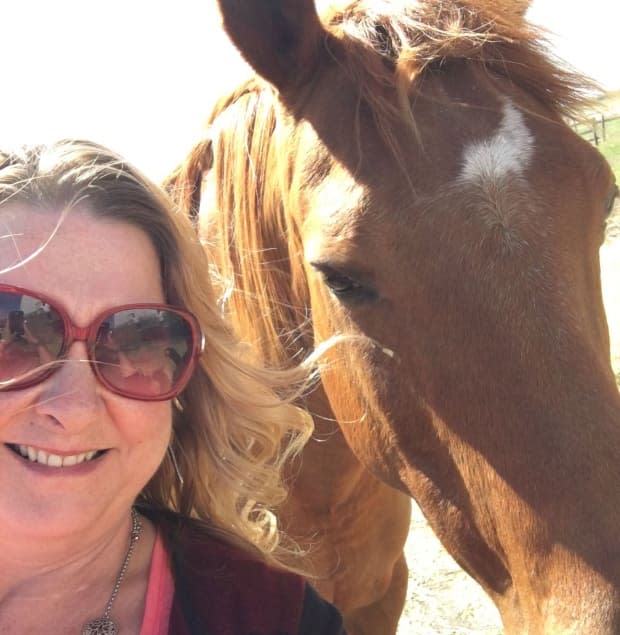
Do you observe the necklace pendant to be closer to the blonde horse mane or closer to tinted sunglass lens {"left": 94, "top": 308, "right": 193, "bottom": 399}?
tinted sunglass lens {"left": 94, "top": 308, "right": 193, "bottom": 399}

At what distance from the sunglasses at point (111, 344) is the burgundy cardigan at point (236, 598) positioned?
378 mm

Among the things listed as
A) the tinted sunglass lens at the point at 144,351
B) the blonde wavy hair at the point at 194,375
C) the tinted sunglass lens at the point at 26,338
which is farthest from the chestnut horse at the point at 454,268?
the tinted sunglass lens at the point at 26,338

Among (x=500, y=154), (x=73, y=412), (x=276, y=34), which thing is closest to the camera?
(x=73, y=412)

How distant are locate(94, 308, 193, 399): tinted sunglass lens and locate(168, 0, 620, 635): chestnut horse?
41cm

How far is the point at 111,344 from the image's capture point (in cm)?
127

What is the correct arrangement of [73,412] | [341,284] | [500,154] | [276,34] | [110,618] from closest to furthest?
[73,412]
[110,618]
[500,154]
[341,284]
[276,34]

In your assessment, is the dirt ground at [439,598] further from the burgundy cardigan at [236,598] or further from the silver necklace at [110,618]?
the silver necklace at [110,618]

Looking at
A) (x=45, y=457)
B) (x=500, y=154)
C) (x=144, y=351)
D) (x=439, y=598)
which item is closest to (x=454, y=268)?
Result: (x=500, y=154)

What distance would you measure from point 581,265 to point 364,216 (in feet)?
1.64

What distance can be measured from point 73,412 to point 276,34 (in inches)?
48.4

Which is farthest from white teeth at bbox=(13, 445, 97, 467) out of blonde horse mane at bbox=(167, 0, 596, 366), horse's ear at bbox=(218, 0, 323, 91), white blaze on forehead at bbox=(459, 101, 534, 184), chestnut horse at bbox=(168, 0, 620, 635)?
horse's ear at bbox=(218, 0, 323, 91)

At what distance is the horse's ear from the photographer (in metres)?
1.80

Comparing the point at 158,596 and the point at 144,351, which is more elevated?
the point at 144,351

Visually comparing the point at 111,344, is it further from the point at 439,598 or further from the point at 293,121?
the point at 439,598
